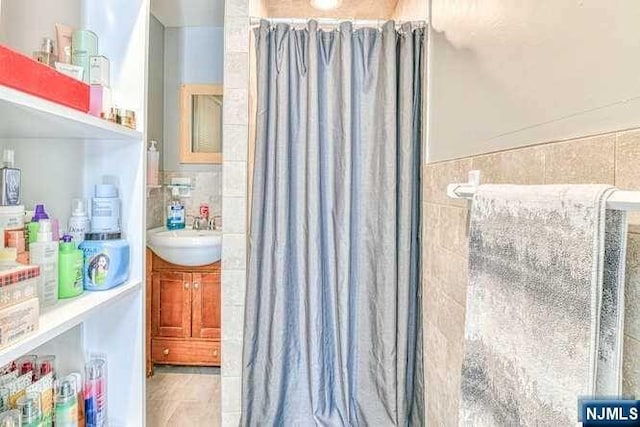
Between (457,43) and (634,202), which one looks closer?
(634,202)

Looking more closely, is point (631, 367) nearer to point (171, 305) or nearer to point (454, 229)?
point (454, 229)

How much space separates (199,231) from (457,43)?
211 cm

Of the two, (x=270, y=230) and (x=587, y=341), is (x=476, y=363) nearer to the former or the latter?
(x=587, y=341)

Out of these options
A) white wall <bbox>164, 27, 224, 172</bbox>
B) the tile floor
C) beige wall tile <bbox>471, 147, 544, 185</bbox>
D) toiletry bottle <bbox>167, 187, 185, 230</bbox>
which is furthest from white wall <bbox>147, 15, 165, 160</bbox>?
beige wall tile <bbox>471, 147, 544, 185</bbox>

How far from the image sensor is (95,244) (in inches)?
42.7

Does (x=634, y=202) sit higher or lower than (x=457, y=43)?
lower

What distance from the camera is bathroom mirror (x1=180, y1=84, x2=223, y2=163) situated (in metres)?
3.09

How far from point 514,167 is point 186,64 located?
2.75m

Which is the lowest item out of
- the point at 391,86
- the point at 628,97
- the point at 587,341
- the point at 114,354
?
the point at 114,354

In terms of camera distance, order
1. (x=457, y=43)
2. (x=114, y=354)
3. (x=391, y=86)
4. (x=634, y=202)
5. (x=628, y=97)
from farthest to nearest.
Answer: (x=391, y=86), (x=457, y=43), (x=114, y=354), (x=628, y=97), (x=634, y=202)

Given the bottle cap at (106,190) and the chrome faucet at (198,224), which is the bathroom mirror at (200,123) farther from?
the bottle cap at (106,190)

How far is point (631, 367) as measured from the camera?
2.04 feet

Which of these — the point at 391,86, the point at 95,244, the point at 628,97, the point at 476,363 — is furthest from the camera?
the point at 391,86

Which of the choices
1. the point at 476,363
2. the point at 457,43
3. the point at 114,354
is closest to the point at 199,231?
the point at 114,354
